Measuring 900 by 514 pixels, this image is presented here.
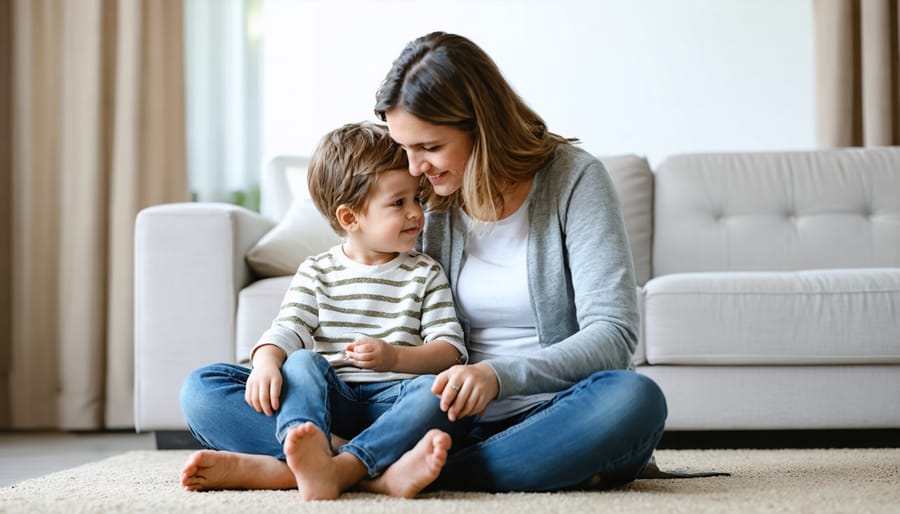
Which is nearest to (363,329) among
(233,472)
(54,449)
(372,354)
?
(372,354)

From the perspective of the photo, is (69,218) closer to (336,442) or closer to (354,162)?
(354,162)

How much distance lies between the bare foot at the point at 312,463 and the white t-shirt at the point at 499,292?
1.18 ft

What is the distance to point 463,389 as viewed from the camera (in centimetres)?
119

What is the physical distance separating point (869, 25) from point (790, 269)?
1071 mm

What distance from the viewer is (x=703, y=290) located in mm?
2156

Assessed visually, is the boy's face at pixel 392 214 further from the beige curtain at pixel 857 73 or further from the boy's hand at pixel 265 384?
the beige curtain at pixel 857 73

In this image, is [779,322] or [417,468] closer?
[417,468]

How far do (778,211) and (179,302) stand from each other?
1629mm

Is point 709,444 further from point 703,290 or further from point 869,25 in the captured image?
point 869,25

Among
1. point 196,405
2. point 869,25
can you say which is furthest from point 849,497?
point 869,25

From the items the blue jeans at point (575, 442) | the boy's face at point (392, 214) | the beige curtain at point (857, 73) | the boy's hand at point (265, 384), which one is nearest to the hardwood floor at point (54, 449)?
the boy's hand at point (265, 384)

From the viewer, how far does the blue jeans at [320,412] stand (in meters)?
1.26

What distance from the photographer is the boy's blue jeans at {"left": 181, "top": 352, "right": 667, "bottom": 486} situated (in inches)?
49.3

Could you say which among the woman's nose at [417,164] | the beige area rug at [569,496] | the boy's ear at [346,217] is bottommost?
the beige area rug at [569,496]
